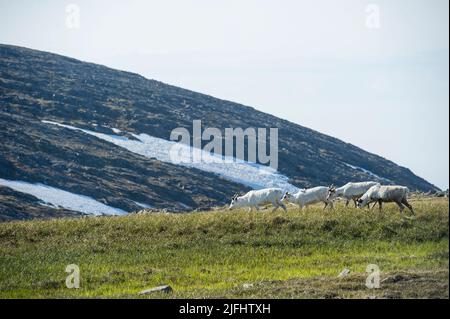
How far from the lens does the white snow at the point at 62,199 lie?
66812 millimetres

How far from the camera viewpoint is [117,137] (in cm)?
10069

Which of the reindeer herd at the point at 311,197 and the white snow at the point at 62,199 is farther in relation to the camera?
the white snow at the point at 62,199

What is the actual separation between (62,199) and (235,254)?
155 feet

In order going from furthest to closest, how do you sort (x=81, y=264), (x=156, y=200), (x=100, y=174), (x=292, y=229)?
(x=100, y=174) → (x=156, y=200) → (x=292, y=229) → (x=81, y=264)

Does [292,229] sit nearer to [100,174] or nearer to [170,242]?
[170,242]

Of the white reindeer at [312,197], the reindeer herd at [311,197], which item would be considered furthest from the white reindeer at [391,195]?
the white reindeer at [312,197]

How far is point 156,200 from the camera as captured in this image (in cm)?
7812

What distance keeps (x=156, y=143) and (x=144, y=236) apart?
73.7 m

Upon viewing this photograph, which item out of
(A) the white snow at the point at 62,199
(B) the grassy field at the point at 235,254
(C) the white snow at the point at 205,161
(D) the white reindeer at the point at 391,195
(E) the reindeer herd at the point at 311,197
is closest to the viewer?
(B) the grassy field at the point at 235,254

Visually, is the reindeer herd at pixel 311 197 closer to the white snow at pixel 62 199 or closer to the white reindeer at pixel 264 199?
the white reindeer at pixel 264 199

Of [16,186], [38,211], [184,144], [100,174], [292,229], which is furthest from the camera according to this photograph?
[184,144]

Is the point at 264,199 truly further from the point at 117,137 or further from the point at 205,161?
the point at 117,137

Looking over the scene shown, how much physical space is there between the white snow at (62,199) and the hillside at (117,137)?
4.30 feet

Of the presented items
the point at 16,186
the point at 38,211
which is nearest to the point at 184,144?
the point at 16,186
